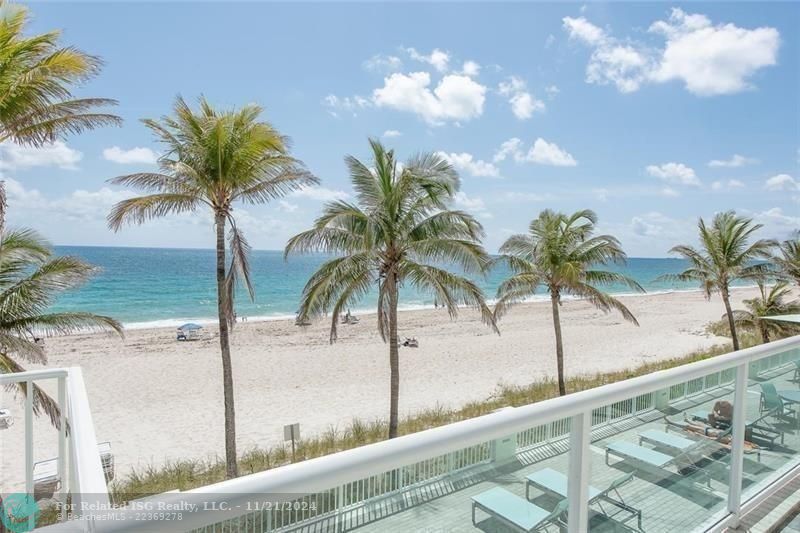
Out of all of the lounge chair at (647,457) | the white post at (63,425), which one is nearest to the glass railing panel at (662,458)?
the lounge chair at (647,457)

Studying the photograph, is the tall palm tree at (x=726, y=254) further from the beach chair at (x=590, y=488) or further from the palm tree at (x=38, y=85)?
the palm tree at (x=38, y=85)

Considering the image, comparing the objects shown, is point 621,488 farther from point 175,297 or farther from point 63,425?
point 175,297

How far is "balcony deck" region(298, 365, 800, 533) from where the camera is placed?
119cm

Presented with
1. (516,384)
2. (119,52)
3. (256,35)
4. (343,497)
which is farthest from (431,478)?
(119,52)

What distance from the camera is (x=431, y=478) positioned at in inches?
46.9

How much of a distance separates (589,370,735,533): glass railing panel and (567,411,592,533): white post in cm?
5

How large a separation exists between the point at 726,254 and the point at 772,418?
18496mm

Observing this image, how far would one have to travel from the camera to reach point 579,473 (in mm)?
1545

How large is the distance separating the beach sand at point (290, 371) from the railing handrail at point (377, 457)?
1116 centimetres

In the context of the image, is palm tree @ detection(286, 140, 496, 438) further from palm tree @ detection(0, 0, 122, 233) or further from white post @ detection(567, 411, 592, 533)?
white post @ detection(567, 411, 592, 533)

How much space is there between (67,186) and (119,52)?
50172 millimetres

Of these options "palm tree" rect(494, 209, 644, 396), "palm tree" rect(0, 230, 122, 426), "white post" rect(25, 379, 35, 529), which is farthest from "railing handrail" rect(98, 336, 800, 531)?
"palm tree" rect(494, 209, 644, 396)

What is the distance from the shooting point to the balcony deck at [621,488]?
1.19 metres

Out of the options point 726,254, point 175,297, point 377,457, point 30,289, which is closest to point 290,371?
point 30,289
